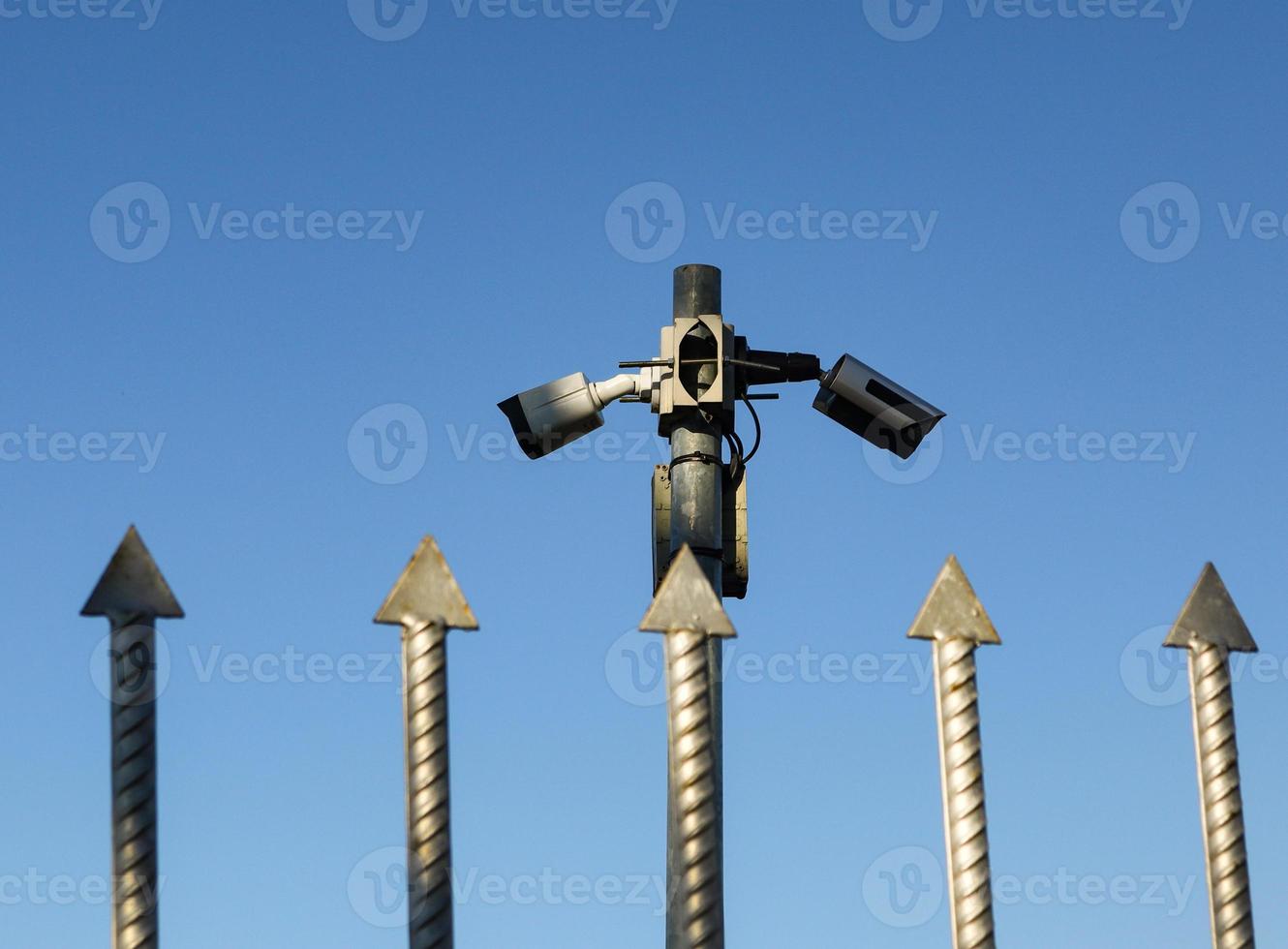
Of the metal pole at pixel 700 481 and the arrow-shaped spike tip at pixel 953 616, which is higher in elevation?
the metal pole at pixel 700 481

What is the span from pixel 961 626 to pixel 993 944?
1.55 meters

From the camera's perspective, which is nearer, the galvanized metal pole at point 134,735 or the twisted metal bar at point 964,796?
the galvanized metal pole at point 134,735

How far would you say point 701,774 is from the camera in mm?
10609

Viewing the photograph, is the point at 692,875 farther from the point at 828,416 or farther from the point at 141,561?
the point at 828,416

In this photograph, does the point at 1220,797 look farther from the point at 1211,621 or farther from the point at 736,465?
the point at 736,465

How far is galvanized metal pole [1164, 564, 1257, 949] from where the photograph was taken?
37.3 feet

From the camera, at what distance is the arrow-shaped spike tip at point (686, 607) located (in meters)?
10.7

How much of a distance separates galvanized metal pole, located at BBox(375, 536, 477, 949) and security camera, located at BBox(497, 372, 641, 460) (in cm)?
438

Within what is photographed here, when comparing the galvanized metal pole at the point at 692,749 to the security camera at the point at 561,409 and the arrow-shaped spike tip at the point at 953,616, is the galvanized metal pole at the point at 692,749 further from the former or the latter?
the security camera at the point at 561,409

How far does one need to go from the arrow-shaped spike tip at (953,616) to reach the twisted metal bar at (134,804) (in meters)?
3.70

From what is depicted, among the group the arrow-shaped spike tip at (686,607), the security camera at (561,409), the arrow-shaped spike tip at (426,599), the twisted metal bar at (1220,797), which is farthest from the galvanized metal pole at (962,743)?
the security camera at (561,409)

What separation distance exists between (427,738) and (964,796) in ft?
8.65

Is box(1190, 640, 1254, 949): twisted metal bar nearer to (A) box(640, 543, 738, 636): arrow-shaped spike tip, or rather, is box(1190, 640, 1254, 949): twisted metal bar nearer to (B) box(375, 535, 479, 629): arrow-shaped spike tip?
(A) box(640, 543, 738, 636): arrow-shaped spike tip

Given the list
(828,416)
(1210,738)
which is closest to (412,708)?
(1210,738)
